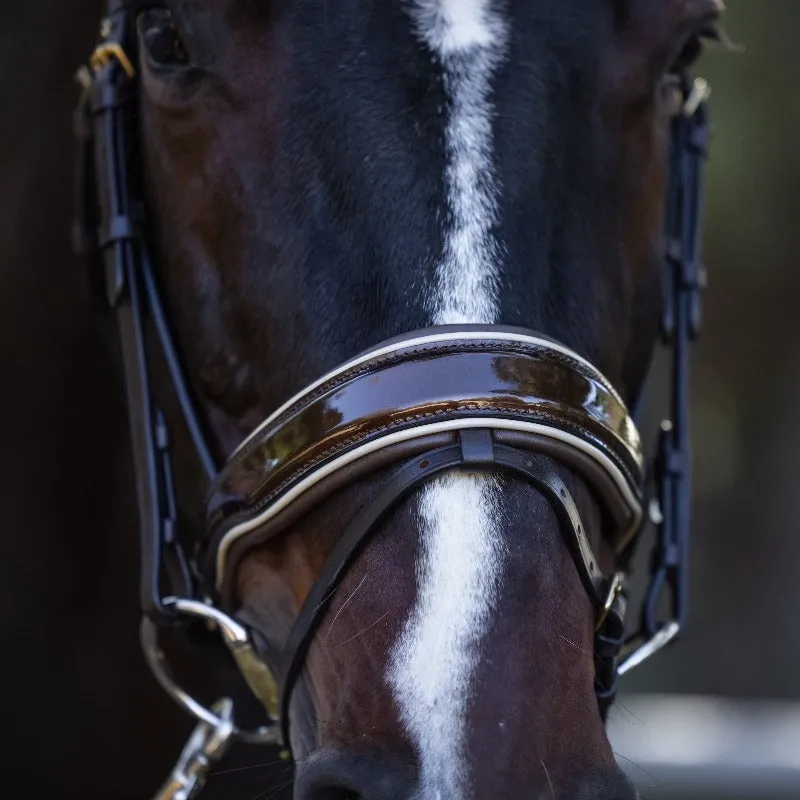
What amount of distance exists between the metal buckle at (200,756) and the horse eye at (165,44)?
0.85 meters

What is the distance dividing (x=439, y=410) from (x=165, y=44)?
0.62 meters

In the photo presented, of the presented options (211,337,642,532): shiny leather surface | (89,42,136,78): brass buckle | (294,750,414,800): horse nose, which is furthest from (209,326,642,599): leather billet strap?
(89,42,136,78): brass buckle

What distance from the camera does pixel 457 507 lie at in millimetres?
1230

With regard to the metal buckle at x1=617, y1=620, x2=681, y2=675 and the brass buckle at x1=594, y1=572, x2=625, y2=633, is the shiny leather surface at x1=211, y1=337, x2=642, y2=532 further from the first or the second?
the metal buckle at x1=617, y1=620, x2=681, y2=675

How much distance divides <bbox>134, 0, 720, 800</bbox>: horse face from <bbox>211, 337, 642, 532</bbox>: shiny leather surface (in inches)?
1.7

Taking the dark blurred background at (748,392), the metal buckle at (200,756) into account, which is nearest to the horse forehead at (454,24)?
the metal buckle at (200,756)

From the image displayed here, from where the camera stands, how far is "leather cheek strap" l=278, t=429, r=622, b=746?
125 centimetres

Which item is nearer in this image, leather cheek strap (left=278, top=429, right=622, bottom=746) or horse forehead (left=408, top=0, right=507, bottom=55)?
leather cheek strap (left=278, top=429, right=622, bottom=746)

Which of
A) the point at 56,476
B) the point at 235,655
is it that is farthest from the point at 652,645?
the point at 56,476

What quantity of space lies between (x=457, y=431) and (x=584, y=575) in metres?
0.20

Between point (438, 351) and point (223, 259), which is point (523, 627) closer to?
point (438, 351)

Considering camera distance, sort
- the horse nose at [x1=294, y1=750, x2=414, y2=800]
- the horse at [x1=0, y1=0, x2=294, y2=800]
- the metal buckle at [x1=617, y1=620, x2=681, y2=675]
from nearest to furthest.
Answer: the horse nose at [x1=294, y1=750, x2=414, y2=800]
the metal buckle at [x1=617, y1=620, x2=681, y2=675]
the horse at [x1=0, y1=0, x2=294, y2=800]

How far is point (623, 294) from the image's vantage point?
1535 millimetres

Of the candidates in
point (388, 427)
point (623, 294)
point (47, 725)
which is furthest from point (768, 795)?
point (388, 427)
